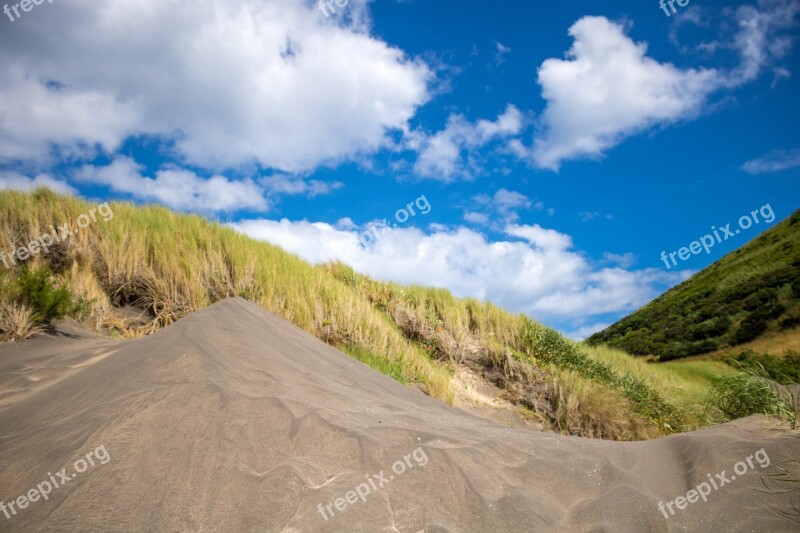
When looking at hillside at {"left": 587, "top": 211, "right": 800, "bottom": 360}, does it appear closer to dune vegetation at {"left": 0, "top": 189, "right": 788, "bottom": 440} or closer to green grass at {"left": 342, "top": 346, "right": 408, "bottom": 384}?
dune vegetation at {"left": 0, "top": 189, "right": 788, "bottom": 440}

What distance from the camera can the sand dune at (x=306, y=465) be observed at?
1.93m

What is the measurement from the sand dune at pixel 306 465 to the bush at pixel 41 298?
246 cm

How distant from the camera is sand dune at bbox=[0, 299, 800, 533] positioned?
193 centimetres

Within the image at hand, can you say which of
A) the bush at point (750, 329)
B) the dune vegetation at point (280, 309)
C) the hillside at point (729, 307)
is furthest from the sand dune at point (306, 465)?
the bush at point (750, 329)

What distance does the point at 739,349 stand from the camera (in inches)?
953

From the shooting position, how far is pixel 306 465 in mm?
2178

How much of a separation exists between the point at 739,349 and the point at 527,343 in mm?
20573

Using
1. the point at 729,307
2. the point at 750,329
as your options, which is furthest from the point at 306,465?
the point at 729,307

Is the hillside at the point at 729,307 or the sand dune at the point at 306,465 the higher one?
the hillside at the point at 729,307

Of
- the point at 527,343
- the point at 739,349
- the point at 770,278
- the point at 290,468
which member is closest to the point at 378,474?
the point at 290,468

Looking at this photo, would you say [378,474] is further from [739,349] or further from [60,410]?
[739,349]

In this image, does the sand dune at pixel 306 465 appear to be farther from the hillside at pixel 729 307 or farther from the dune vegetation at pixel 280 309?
the hillside at pixel 729 307

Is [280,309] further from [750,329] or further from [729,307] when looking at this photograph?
[729,307]

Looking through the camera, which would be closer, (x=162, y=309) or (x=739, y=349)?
(x=162, y=309)
